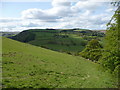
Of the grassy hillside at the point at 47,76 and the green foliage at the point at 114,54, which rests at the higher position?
the green foliage at the point at 114,54

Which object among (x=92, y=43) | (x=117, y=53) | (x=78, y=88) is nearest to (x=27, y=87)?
(x=78, y=88)

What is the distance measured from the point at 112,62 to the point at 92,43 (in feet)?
Result: 154

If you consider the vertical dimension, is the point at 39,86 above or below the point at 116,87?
above

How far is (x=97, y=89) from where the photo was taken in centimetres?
1370

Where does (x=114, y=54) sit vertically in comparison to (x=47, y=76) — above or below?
above

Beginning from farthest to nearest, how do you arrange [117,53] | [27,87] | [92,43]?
[92,43] < [27,87] < [117,53]

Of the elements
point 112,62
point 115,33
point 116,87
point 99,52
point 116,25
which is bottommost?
point 116,87

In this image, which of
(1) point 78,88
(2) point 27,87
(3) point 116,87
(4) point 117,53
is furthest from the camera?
(3) point 116,87

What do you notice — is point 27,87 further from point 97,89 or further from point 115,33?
point 115,33

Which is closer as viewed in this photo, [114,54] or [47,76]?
[114,54]

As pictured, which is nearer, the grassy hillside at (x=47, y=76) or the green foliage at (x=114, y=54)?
the green foliage at (x=114, y=54)

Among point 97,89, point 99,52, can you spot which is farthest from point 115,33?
point 97,89

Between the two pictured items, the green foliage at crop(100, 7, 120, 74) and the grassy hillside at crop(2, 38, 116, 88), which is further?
the grassy hillside at crop(2, 38, 116, 88)

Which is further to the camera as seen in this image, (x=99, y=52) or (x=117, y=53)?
(x=99, y=52)
